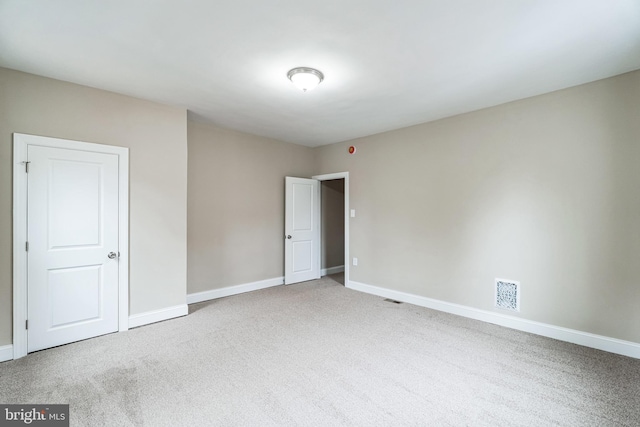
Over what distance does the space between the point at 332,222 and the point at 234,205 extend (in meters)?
2.41

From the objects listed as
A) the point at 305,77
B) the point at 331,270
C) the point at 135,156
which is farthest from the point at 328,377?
the point at 331,270

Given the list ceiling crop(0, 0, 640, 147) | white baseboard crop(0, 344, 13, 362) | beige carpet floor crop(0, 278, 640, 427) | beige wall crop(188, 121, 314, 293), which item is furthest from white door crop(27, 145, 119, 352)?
beige wall crop(188, 121, 314, 293)

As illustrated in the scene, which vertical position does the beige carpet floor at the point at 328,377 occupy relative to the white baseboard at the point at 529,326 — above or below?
below

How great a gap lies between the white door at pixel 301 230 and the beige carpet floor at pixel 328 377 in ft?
6.48

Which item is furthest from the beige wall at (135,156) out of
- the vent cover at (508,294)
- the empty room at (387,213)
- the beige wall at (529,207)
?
the vent cover at (508,294)

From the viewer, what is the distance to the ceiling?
1.92 meters

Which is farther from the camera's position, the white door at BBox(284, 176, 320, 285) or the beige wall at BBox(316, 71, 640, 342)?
the white door at BBox(284, 176, 320, 285)

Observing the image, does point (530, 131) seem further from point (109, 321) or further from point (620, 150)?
point (109, 321)

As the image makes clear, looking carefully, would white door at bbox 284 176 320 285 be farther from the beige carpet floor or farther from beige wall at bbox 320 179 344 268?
the beige carpet floor

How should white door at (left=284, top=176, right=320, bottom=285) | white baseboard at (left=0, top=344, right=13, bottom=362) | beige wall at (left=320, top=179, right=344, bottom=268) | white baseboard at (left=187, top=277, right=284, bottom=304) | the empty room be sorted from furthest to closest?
1. beige wall at (left=320, top=179, right=344, bottom=268)
2. white door at (left=284, top=176, right=320, bottom=285)
3. white baseboard at (left=187, top=277, right=284, bottom=304)
4. white baseboard at (left=0, top=344, right=13, bottom=362)
5. the empty room

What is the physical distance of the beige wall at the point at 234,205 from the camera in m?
4.38

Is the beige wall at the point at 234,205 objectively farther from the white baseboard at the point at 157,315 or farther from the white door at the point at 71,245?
the white door at the point at 71,245

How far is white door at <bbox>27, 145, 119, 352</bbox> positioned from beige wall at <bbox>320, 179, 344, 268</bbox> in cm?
386

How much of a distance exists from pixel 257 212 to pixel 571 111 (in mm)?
4394
